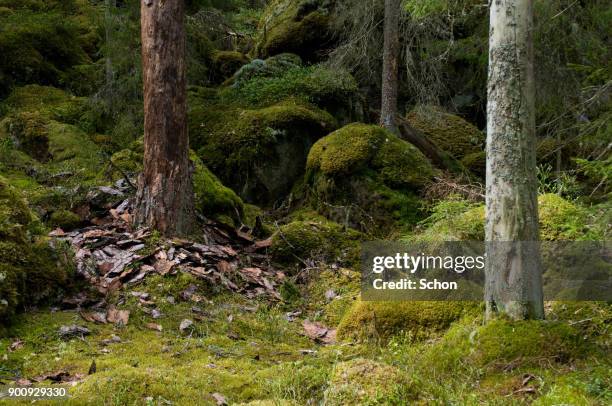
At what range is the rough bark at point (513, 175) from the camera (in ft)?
14.0

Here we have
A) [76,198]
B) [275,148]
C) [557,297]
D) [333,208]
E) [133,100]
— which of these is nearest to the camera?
[557,297]

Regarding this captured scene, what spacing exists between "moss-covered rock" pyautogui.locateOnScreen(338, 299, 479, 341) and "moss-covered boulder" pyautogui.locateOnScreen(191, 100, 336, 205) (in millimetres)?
6350

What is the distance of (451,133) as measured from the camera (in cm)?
1576

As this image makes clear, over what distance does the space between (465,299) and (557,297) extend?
33.3 inches

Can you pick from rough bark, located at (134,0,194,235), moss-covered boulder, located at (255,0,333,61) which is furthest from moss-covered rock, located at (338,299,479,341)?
moss-covered boulder, located at (255,0,333,61)

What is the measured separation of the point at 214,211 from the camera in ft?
29.3

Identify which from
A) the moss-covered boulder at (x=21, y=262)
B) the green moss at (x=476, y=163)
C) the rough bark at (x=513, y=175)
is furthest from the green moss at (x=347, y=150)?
the rough bark at (x=513, y=175)

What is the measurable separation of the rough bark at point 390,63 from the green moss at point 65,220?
686 cm

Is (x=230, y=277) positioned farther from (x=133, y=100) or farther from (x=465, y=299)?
(x=133, y=100)

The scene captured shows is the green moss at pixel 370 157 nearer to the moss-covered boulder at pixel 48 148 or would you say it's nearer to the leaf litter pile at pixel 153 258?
the leaf litter pile at pixel 153 258

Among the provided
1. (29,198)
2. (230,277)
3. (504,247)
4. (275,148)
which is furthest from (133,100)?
(504,247)

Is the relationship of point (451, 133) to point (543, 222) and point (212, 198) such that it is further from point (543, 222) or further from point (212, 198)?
point (543, 222)

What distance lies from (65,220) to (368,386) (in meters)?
5.89

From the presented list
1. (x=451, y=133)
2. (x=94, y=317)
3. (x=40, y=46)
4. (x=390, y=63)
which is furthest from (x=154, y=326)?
(x=40, y=46)
